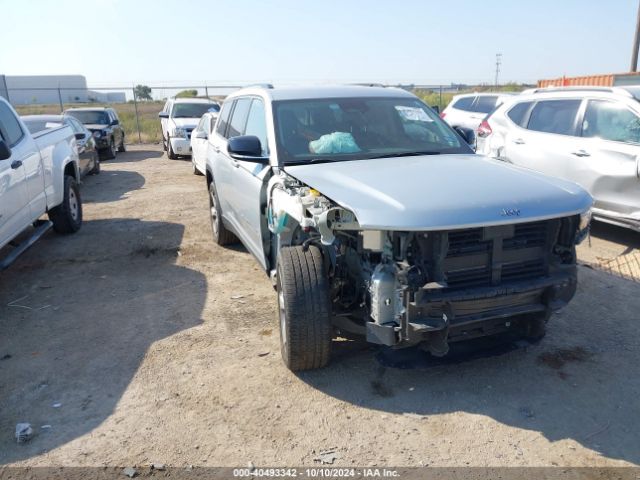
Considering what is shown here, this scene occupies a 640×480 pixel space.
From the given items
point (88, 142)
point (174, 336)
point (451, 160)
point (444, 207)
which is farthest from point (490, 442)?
point (88, 142)

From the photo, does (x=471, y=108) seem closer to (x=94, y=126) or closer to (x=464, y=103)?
(x=464, y=103)

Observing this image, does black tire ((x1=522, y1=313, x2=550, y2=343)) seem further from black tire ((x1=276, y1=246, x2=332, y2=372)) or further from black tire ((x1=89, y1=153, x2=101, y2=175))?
black tire ((x1=89, y1=153, x2=101, y2=175))

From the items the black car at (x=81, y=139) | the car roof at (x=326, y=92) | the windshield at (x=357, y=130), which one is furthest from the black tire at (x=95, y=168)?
the windshield at (x=357, y=130)

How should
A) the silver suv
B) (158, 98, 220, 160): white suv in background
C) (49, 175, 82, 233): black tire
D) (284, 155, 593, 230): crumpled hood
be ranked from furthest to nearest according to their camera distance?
(158, 98, 220, 160): white suv in background < (49, 175, 82, 233): black tire < the silver suv < (284, 155, 593, 230): crumpled hood

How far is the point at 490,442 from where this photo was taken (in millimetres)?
3111

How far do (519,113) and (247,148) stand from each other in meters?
5.15

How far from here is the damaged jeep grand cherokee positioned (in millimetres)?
3133

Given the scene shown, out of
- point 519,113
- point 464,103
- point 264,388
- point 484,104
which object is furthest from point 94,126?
point 264,388

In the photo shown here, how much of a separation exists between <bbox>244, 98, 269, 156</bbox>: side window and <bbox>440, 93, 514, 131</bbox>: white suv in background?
9.27 metres

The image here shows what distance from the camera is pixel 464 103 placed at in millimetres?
14508

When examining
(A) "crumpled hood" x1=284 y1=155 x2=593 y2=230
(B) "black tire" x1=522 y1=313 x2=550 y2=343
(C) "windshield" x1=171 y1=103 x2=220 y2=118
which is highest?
(A) "crumpled hood" x1=284 y1=155 x2=593 y2=230

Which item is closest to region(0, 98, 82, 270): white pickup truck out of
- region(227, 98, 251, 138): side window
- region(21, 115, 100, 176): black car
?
region(227, 98, 251, 138): side window

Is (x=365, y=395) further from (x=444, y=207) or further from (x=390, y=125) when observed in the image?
(x=390, y=125)

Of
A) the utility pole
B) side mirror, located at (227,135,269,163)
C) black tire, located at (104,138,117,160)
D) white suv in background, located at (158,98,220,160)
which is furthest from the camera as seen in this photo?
the utility pole
